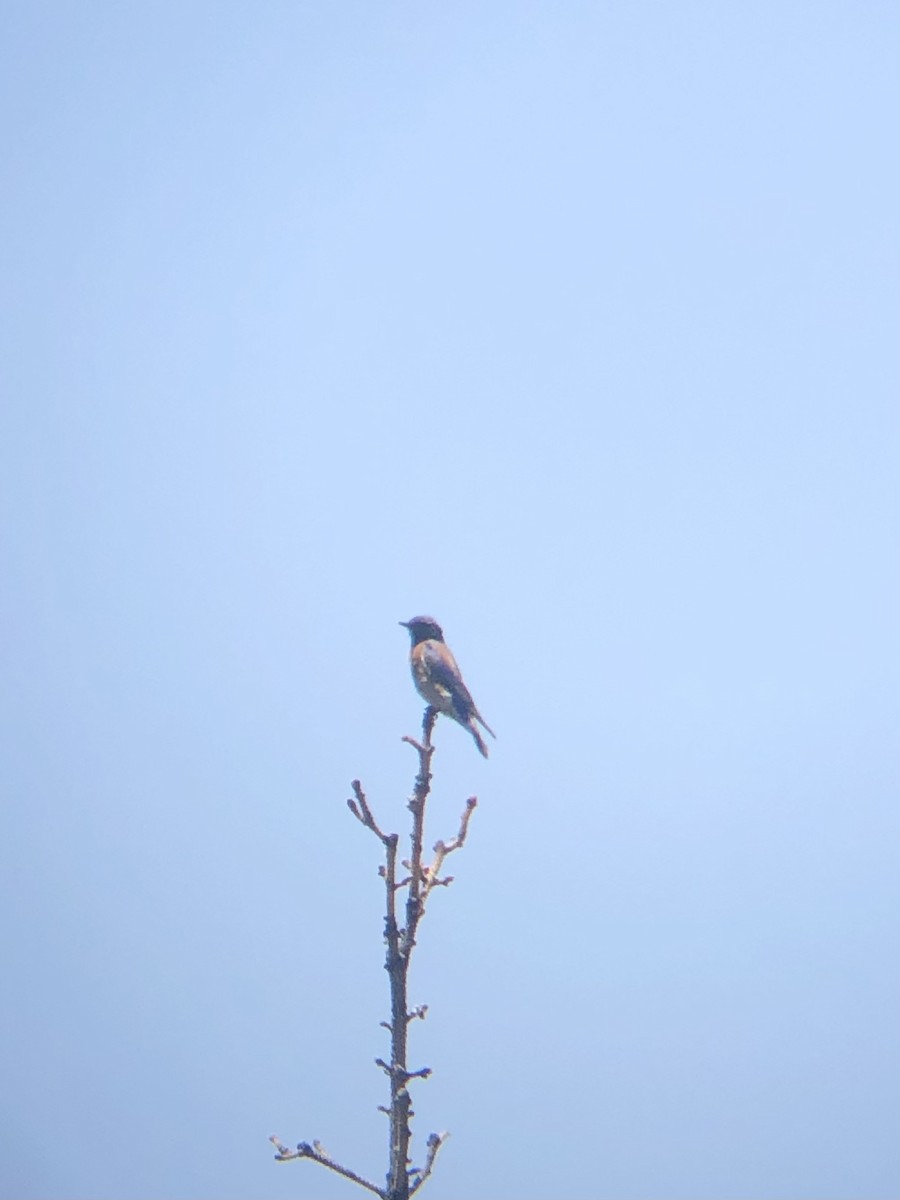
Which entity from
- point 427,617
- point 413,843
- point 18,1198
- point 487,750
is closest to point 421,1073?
point 413,843

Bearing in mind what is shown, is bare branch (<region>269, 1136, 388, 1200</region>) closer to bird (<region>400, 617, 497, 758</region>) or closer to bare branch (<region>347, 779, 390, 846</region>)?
bare branch (<region>347, 779, 390, 846</region>)

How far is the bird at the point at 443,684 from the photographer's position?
27.7 feet

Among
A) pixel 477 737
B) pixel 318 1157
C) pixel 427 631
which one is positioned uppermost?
pixel 427 631

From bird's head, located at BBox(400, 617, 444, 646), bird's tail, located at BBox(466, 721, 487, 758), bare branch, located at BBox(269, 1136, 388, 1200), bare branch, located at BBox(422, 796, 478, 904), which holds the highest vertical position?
bird's head, located at BBox(400, 617, 444, 646)

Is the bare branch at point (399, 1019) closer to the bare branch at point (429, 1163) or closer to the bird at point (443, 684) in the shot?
the bare branch at point (429, 1163)

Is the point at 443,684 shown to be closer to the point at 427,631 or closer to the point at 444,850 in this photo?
the point at 427,631

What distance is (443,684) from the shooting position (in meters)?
8.44

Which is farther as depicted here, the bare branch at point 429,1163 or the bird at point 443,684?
the bird at point 443,684

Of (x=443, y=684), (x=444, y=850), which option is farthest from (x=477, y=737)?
(x=444, y=850)

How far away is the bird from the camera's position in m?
8.44

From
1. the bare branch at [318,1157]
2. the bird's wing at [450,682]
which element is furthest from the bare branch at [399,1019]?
the bird's wing at [450,682]

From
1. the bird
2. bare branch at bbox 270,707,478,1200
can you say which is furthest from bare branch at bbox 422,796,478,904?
the bird

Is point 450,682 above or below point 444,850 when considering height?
above

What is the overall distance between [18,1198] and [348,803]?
8902cm
